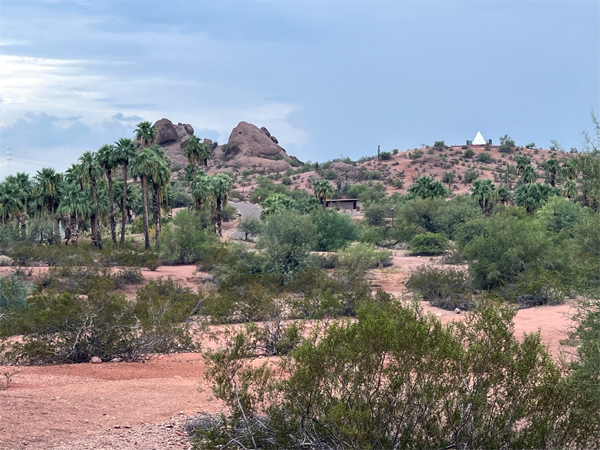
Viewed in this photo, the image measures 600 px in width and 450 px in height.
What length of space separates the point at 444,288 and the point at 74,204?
105ft

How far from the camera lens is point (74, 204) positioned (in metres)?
47.2

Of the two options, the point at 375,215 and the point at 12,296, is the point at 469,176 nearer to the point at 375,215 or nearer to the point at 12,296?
the point at 375,215

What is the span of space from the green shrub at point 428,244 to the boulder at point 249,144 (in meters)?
103

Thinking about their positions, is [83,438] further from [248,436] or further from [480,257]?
[480,257]

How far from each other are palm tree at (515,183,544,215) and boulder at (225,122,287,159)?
9832 cm

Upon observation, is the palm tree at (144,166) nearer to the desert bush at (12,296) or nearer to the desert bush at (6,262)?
the desert bush at (6,262)

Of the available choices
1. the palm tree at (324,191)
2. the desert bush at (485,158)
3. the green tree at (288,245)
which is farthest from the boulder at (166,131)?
the green tree at (288,245)

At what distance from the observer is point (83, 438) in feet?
29.5

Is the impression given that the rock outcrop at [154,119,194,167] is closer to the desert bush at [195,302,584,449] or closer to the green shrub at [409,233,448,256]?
the green shrub at [409,233,448,256]

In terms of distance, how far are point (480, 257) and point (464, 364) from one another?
23.1 metres

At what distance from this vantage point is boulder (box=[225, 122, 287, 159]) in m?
152

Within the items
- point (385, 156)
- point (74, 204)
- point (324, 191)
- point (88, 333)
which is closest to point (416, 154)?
point (385, 156)

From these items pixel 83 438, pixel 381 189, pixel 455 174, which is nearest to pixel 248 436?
pixel 83 438

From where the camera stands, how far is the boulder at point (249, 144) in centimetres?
15225
